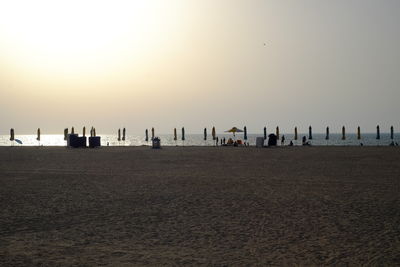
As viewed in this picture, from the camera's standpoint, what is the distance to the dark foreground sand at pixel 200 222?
608 cm

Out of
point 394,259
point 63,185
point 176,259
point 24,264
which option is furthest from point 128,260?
point 63,185

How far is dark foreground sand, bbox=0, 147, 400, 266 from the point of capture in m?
6.08

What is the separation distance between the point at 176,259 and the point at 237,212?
11.5ft

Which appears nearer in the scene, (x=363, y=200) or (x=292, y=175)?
(x=363, y=200)

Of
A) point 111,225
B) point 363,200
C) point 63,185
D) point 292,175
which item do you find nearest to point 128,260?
point 111,225

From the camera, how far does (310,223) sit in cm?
812

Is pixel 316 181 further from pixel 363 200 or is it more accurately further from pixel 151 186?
pixel 151 186

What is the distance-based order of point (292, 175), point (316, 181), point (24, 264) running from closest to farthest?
point (24, 264), point (316, 181), point (292, 175)

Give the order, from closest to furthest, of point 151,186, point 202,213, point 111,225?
point 111,225 → point 202,213 → point 151,186

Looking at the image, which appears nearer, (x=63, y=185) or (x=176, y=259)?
(x=176, y=259)

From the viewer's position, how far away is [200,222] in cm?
825

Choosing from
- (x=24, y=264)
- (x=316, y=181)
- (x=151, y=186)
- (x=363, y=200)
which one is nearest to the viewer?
(x=24, y=264)

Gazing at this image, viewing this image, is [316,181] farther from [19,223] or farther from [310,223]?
[19,223]

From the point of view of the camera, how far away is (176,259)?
5.92 meters
